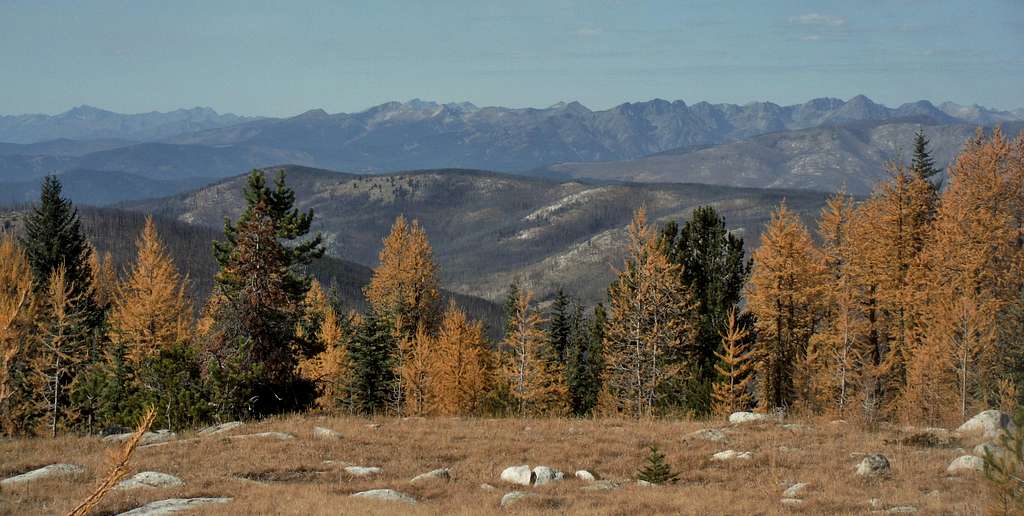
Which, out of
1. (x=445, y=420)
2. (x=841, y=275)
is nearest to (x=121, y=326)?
(x=445, y=420)

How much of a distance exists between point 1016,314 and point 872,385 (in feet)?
22.2

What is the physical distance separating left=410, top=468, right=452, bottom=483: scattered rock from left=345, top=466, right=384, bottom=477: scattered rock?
52.5 inches

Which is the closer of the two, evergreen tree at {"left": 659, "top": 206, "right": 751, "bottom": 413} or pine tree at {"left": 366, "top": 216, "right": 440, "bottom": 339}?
evergreen tree at {"left": 659, "top": 206, "right": 751, "bottom": 413}

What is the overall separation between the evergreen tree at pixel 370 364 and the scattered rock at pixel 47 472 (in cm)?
2961

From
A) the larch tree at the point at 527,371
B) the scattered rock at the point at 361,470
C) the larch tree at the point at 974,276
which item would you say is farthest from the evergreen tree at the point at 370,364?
the larch tree at the point at 974,276

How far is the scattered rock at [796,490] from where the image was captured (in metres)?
15.2

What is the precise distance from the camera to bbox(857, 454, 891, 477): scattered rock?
1691 centimetres

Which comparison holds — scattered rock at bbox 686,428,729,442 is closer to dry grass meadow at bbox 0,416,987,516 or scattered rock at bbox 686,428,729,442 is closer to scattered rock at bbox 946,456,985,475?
dry grass meadow at bbox 0,416,987,516

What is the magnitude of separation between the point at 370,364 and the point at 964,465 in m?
37.1

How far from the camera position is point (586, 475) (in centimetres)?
1752

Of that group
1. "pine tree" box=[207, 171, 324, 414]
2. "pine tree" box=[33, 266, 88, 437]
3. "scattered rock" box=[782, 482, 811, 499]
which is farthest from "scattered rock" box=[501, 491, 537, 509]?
"pine tree" box=[33, 266, 88, 437]

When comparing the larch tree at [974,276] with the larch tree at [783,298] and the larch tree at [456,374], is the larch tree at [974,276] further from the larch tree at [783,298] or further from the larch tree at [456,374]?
the larch tree at [456,374]

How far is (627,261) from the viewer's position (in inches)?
1655

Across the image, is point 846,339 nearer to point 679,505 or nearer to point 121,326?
point 679,505
